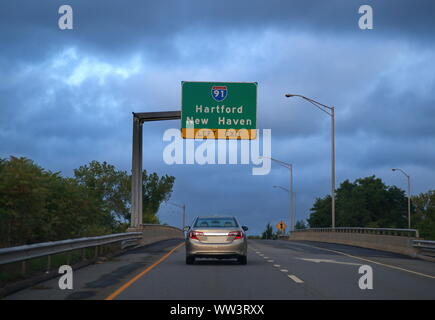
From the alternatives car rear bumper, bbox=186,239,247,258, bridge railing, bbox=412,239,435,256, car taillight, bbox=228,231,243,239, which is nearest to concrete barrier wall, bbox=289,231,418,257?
bridge railing, bbox=412,239,435,256

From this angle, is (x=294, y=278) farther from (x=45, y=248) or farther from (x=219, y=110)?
(x=219, y=110)

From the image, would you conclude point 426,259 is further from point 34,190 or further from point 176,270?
point 34,190

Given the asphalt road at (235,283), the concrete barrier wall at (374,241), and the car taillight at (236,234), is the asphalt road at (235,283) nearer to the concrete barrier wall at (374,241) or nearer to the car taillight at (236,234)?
the car taillight at (236,234)

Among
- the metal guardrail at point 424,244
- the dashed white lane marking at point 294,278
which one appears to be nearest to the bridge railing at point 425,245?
the metal guardrail at point 424,244

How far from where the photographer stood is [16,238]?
25562 mm

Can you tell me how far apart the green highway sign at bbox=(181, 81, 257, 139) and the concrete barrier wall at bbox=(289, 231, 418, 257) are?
854 cm

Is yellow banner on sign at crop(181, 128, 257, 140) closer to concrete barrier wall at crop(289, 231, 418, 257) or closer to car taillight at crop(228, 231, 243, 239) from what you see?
concrete barrier wall at crop(289, 231, 418, 257)

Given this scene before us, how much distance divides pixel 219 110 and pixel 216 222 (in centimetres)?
1361

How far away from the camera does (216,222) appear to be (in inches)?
796

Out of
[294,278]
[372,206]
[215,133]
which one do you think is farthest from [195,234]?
[372,206]

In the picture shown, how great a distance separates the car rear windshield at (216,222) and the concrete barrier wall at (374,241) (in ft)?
36.0

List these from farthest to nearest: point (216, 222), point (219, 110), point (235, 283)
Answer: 1. point (219, 110)
2. point (216, 222)
3. point (235, 283)

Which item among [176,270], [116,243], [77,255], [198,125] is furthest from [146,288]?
[198,125]
